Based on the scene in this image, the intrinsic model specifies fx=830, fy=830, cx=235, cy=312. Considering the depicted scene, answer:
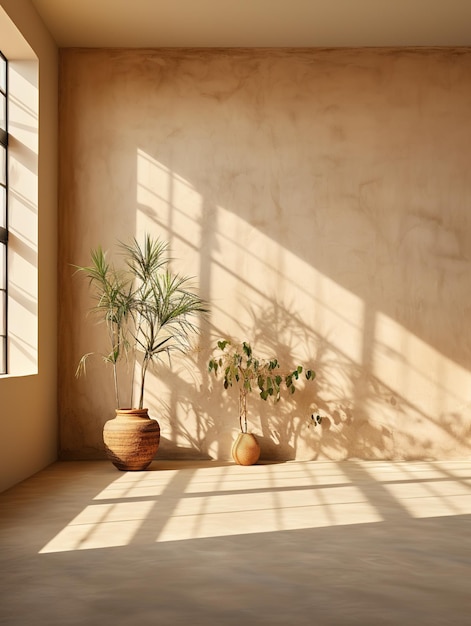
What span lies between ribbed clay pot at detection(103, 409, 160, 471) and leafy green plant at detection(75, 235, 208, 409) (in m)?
0.33

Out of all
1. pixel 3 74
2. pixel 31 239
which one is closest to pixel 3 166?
pixel 31 239

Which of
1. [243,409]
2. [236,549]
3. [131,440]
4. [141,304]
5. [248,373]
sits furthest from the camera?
[243,409]

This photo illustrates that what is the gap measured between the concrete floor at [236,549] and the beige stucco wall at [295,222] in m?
0.95

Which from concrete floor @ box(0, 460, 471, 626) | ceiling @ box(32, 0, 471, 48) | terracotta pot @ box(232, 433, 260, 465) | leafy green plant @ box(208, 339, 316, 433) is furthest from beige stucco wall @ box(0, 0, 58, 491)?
terracotta pot @ box(232, 433, 260, 465)

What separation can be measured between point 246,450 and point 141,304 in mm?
1490

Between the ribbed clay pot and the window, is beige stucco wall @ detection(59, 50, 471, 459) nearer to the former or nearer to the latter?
the ribbed clay pot

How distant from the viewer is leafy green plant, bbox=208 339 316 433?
705 centimetres

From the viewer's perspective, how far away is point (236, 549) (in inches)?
156

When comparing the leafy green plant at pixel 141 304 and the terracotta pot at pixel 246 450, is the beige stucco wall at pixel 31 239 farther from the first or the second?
the terracotta pot at pixel 246 450

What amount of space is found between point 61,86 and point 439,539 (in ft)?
17.0

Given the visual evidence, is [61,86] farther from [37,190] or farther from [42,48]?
[37,190]

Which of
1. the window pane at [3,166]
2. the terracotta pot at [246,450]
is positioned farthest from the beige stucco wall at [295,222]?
the window pane at [3,166]

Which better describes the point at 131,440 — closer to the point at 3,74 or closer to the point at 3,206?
the point at 3,206

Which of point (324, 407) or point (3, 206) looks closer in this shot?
point (3, 206)
